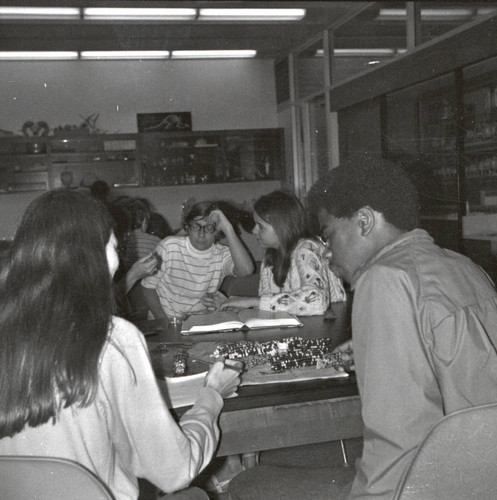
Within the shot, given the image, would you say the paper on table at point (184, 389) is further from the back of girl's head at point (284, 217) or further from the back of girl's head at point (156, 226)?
the back of girl's head at point (156, 226)

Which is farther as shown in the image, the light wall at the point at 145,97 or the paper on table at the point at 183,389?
the light wall at the point at 145,97

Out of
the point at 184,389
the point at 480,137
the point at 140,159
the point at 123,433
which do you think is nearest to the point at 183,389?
the point at 184,389

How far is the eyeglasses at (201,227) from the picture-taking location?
11.5 feet

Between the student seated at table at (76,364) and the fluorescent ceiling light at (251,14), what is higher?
the fluorescent ceiling light at (251,14)

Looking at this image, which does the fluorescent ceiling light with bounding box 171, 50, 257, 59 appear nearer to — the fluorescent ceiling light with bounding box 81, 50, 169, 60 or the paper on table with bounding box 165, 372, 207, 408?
the fluorescent ceiling light with bounding box 81, 50, 169, 60

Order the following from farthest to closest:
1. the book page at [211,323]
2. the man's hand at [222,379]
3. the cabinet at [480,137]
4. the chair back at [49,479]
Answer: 1. the cabinet at [480,137]
2. the book page at [211,323]
3. the man's hand at [222,379]
4. the chair back at [49,479]

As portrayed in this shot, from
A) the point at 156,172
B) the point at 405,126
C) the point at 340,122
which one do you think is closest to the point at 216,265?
the point at 405,126

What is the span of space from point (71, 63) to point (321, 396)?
6671 millimetres

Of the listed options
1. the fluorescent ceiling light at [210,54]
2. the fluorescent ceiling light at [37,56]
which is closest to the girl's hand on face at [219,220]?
the fluorescent ceiling light at [210,54]

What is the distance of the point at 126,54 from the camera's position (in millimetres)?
7258

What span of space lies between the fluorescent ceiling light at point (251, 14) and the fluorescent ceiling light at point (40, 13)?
3.81 feet

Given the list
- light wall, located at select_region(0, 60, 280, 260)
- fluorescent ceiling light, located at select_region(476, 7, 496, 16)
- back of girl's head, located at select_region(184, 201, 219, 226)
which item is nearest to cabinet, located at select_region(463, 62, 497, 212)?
fluorescent ceiling light, located at select_region(476, 7, 496, 16)

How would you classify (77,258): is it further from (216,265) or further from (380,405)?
(216,265)

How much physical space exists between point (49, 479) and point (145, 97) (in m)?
6.88
